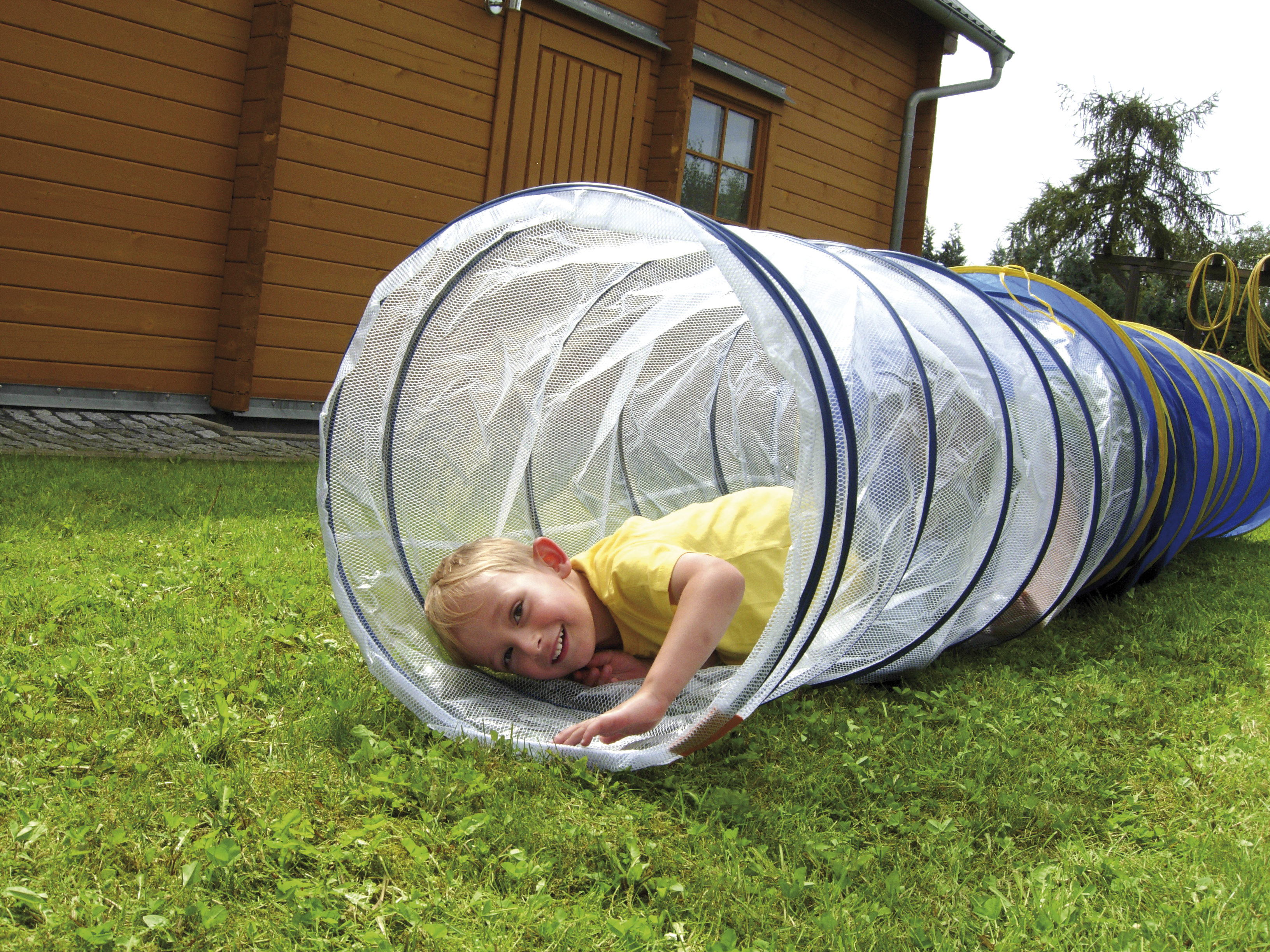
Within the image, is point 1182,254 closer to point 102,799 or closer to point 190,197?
point 190,197

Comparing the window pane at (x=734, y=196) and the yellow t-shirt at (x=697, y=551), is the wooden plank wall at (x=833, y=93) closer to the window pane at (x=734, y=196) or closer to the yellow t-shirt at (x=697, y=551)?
the window pane at (x=734, y=196)

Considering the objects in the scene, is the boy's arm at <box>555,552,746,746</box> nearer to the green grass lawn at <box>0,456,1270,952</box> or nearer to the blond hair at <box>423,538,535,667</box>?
the green grass lawn at <box>0,456,1270,952</box>

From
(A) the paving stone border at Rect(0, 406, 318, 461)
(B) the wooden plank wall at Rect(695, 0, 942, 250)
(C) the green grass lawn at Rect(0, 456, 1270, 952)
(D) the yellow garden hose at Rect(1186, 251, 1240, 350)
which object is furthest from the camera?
(D) the yellow garden hose at Rect(1186, 251, 1240, 350)

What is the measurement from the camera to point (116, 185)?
21.1 feet

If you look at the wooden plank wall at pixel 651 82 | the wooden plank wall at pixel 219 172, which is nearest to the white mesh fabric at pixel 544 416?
the wooden plank wall at pixel 219 172

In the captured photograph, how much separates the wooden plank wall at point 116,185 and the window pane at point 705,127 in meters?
4.24

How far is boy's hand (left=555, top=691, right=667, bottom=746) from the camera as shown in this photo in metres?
2.34

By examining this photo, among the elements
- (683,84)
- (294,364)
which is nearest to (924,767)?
(294,364)

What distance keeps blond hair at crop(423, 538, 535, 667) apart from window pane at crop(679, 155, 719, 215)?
7.40 meters

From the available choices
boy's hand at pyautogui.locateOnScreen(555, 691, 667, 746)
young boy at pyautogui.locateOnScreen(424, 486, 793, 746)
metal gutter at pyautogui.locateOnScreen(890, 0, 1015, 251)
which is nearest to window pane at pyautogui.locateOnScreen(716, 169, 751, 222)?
metal gutter at pyautogui.locateOnScreen(890, 0, 1015, 251)

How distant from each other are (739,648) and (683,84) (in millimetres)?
7308

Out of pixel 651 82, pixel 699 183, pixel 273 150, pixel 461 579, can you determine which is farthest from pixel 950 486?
pixel 699 183

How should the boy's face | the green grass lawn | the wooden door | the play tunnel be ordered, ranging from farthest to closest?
1. the wooden door
2. the boy's face
3. the play tunnel
4. the green grass lawn

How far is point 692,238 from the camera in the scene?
7.63 ft
